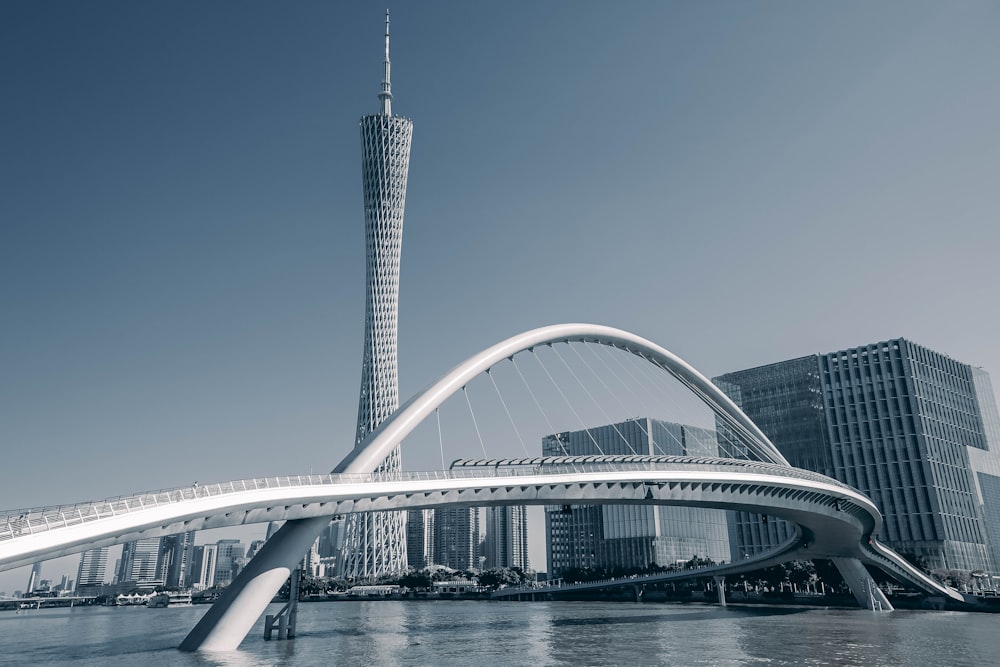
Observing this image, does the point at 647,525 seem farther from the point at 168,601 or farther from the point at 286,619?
the point at 286,619

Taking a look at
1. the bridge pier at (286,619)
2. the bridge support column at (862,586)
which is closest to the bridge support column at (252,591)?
the bridge pier at (286,619)

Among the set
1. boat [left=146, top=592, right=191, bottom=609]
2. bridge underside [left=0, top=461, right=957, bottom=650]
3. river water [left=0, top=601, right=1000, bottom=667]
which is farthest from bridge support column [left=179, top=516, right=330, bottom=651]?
boat [left=146, top=592, right=191, bottom=609]

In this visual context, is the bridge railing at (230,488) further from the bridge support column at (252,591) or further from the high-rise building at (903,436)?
the high-rise building at (903,436)

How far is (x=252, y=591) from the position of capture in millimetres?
33531

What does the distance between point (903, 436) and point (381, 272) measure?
272 feet

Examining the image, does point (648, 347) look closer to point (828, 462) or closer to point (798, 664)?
point (798, 664)

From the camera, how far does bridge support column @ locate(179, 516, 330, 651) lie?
32.2 meters

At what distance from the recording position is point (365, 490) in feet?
116

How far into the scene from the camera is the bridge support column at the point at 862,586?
70.8 metres

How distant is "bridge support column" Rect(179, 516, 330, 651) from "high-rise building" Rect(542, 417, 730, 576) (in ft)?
351

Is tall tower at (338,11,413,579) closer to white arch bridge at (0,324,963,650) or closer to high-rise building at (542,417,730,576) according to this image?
high-rise building at (542,417,730,576)

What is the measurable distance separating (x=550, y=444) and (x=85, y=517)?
165952mm

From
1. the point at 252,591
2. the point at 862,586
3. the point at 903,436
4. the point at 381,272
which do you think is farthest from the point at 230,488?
the point at 903,436

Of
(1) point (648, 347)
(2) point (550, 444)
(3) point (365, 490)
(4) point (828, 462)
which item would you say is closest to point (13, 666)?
(3) point (365, 490)
